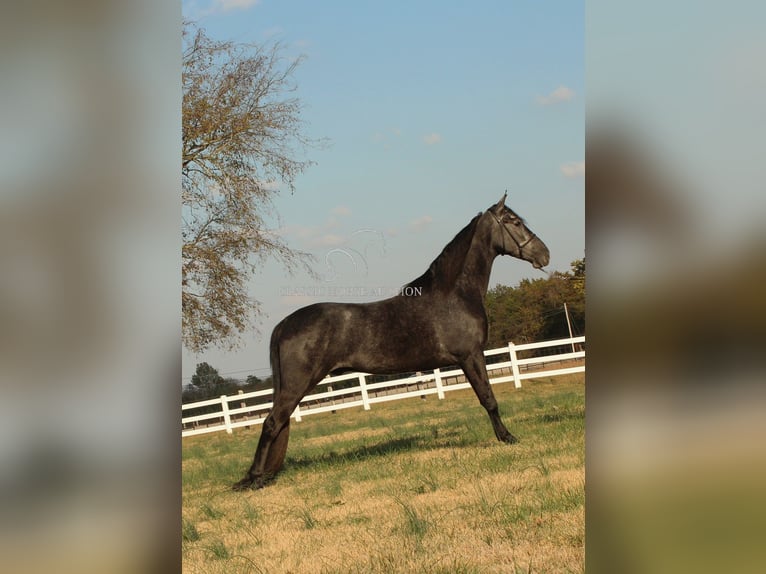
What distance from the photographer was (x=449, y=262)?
12.6ft

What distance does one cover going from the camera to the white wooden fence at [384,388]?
3936mm

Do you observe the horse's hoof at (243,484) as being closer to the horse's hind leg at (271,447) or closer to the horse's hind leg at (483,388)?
the horse's hind leg at (271,447)

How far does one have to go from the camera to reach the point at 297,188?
150 inches

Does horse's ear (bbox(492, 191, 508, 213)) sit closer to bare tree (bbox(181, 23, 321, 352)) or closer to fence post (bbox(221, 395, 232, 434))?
bare tree (bbox(181, 23, 321, 352))

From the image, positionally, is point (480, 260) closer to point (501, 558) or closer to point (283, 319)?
point (283, 319)

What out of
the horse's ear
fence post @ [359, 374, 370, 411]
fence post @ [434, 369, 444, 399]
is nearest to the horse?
the horse's ear

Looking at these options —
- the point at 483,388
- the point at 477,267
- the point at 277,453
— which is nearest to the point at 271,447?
the point at 277,453

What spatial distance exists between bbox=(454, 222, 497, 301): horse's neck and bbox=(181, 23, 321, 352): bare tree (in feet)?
2.85

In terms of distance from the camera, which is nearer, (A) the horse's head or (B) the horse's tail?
(A) the horse's head

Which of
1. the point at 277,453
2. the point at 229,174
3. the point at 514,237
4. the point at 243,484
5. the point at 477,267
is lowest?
the point at 243,484

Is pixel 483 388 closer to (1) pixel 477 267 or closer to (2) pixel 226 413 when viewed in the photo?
(1) pixel 477 267

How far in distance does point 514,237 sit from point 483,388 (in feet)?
2.81

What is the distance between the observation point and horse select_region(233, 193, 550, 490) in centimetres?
383
